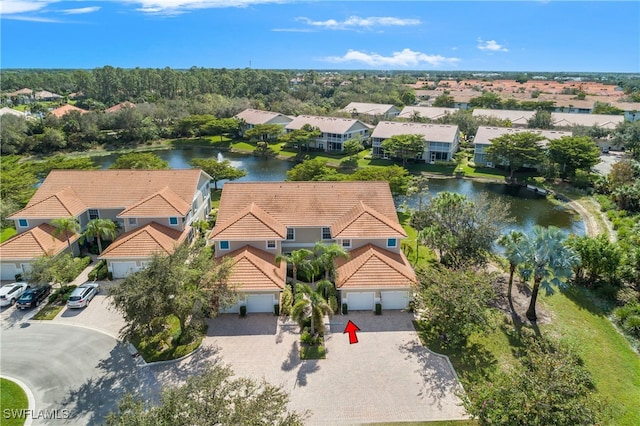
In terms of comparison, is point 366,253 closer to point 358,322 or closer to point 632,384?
point 358,322

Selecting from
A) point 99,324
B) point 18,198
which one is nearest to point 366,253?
point 99,324

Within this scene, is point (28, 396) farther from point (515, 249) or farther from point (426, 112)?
point (426, 112)

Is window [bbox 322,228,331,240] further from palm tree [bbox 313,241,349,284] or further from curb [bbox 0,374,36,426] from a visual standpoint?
curb [bbox 0,374,36,426]

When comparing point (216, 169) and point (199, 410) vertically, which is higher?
point (216, 169)

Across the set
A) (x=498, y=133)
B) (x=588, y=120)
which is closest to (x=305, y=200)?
(x=498, y=133)

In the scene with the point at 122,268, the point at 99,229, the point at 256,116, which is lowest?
the point at 122,268
